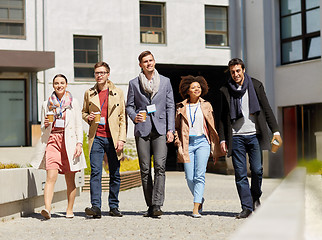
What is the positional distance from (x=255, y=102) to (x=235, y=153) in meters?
0.64

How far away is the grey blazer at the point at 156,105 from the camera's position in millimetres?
7582

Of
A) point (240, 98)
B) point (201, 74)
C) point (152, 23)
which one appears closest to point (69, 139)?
point (240, 98)

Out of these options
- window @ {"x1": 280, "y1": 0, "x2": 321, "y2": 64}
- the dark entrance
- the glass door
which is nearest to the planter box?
the glass door

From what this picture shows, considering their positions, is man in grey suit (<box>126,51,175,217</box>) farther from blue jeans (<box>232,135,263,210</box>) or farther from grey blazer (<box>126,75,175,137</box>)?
blue jeans (<box>232,135,263,210</box>)

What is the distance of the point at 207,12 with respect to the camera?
25328 millimetres

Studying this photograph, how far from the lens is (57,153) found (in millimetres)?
7738

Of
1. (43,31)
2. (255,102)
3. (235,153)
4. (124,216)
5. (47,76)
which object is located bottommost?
(124,216)

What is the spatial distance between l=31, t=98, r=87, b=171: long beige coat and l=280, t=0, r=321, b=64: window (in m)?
15.0

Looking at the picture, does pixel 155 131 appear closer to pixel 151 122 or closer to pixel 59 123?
pixel 151 122

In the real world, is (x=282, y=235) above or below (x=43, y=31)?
below

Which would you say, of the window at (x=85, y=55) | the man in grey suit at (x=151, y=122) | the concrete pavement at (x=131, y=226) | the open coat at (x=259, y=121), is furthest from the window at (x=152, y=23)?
the open coat at (x=259, y=121)

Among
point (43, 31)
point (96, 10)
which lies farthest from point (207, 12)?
point (43, 31)

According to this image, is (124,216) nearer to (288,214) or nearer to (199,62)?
(288,214)

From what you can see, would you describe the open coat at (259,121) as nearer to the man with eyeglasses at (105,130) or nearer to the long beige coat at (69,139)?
the man with eyeglasses at (105,130)
